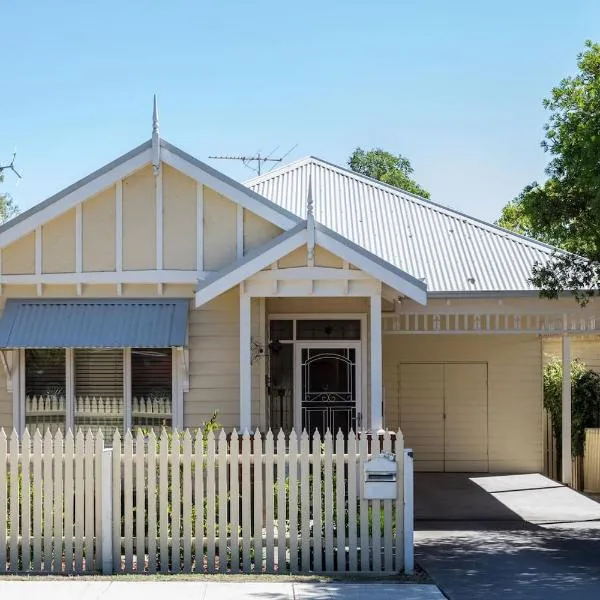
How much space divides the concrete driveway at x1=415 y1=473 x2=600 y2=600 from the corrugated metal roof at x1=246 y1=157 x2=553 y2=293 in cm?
343

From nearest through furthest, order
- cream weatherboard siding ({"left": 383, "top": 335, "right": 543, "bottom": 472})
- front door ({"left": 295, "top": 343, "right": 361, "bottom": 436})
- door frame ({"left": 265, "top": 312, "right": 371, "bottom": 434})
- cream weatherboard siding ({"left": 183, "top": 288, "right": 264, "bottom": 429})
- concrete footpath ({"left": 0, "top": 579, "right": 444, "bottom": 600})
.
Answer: concrete footpath ({"left": 0, "top": 579, "right": 444, "bottom": 600})
cream weatherboard siding ({"left": 183, "top": 288, "right": 264, "bottom": 429})
door frame ({"left": 265, "top": 312, "right": 371, "bottom": 434})
front door ({"left": 295, "top": 343, "right": 361, "bottom": 436})
cream weatherboard siding ({"left": 383, "top": 335, "right": 543, "bottom": 472})

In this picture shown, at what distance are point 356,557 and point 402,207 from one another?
11.6 m

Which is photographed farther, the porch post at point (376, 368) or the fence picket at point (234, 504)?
the porch post at point (376, 368)

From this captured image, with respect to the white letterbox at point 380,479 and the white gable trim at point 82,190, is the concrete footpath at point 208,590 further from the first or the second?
the white gable trim at point 82,190

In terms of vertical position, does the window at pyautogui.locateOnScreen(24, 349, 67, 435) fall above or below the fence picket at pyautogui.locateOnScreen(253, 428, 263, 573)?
above

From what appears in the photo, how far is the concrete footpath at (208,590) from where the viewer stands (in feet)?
29.1

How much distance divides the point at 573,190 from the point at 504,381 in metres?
6.72

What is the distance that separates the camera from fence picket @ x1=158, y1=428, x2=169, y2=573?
32.4ft

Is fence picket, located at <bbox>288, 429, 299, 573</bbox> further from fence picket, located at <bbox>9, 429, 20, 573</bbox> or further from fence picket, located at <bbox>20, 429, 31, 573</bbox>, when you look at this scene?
fence picket, located at <bbox>9, 429, 20, 573</bbox>

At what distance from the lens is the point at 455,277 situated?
675 inches

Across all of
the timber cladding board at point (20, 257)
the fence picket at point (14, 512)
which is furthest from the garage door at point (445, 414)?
the fence picket at point (14, 512)

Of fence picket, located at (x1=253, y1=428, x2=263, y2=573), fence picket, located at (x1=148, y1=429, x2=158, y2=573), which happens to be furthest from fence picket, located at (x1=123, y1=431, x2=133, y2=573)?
fence picket, located at (x1=253, y1=428, x2=263, y2=573)

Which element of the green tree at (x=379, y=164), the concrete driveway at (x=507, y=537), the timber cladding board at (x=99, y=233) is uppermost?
the green tree at (x=379, y=164)

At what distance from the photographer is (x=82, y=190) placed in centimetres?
1431
